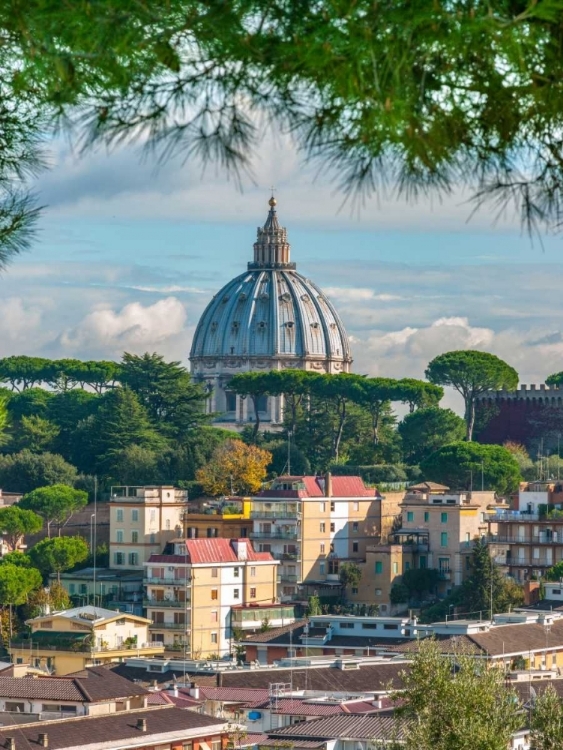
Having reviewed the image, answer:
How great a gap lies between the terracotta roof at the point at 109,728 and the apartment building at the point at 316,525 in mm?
30674

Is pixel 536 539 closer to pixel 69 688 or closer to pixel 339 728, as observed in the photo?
pixel 69 688

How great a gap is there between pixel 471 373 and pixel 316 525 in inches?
1148

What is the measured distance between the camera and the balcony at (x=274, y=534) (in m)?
65.3

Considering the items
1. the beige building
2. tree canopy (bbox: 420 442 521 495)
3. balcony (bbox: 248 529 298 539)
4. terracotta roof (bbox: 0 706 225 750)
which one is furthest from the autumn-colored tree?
terracotta roof (bbox: 0 706 225 750)

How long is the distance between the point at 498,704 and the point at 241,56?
17.3m

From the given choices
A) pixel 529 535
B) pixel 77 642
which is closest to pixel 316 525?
pixel 529 535

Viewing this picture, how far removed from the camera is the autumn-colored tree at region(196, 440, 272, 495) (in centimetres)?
7288

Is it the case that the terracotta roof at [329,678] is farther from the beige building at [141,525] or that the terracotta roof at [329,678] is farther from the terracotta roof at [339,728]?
the beige building at [141,525]

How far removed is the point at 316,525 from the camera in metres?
65.9

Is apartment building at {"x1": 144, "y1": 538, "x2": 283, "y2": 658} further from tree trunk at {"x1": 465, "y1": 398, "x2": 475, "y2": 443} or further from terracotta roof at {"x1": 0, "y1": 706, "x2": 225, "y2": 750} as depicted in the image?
tree trunk at {"x1": 465, "y1": 398, "x2": 475, "y2": 443}

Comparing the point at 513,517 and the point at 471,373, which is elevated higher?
the point at 471,373

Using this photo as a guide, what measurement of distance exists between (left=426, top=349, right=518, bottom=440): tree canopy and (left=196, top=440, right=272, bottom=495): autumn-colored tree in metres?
20.1

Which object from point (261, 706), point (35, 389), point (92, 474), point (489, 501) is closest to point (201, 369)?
point (35, 389)

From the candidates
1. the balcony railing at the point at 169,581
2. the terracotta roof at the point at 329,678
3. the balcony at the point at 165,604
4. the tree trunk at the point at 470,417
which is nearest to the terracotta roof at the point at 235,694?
the terracotta roof at the point at 329,678
